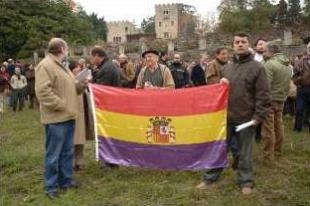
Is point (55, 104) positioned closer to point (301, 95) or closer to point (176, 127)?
point (176, 127)

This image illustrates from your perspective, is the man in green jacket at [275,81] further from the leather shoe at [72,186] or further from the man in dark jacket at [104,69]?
the leather shoe at [72,186]

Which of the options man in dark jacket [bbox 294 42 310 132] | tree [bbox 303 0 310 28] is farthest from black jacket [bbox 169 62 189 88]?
tree [bbox 303 0 310 28]

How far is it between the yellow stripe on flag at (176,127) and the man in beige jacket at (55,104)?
0.98 m

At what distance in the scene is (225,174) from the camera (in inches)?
328

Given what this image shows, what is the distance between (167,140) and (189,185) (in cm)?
72

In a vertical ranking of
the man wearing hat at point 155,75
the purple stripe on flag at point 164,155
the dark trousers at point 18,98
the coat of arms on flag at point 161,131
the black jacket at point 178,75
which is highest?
the man wearing hat at point 155,75

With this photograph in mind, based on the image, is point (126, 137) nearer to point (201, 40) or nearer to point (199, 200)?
point (199, 200)

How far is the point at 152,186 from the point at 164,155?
571mm

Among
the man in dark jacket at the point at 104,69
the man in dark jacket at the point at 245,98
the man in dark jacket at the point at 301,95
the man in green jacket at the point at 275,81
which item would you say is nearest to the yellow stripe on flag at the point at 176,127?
the man in dark jacket at the point at 245,98

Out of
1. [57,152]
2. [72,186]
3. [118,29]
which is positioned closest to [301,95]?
[72,186]

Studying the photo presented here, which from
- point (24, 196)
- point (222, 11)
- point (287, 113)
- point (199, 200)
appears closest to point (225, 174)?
point (199, 200)

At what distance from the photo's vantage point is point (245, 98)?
727 centimetres

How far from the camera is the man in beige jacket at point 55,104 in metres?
7.26

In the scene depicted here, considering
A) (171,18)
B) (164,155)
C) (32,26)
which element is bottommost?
(164,155)
